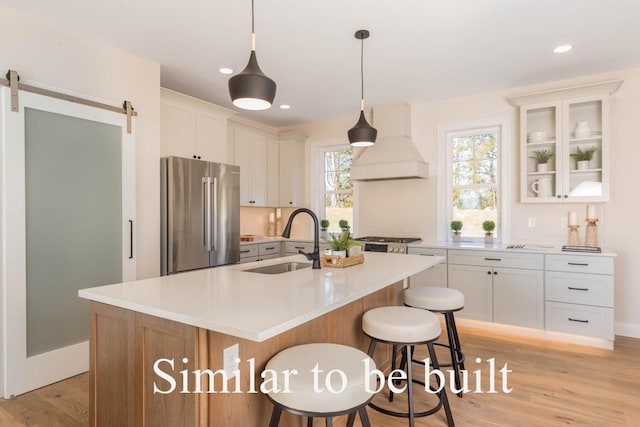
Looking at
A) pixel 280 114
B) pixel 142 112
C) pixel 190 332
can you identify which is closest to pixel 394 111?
pixel 280 114

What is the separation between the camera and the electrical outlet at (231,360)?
4.44ft

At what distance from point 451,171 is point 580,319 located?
210 centimetres

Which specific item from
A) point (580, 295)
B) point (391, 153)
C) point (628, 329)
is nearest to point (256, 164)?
point (391, 153)

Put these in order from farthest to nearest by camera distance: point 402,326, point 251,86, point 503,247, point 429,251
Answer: point 429,251 → point 503,247 → point 402,326 → point 251,86

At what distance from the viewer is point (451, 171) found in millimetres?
4520

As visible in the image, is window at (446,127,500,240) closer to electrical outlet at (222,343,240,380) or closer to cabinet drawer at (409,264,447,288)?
cabinet drawer at (409,264,447,288)

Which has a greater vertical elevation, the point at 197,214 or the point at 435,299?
the point at 197,214

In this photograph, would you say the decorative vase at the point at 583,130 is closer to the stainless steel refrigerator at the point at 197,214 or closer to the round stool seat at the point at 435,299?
the round stool seat at the point at 435,299

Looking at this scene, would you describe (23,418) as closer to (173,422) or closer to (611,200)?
(173,422)

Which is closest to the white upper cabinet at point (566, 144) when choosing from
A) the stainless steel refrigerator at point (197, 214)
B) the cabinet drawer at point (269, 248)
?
the cabinet drawer at point (269, 248)

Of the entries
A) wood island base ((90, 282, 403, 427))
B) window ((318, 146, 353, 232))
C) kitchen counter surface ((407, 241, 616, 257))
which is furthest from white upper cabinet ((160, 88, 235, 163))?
kitchen counter surface ((407, 241, 616, 257))

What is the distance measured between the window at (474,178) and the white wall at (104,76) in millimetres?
3444

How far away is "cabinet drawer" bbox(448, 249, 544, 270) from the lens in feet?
11.4

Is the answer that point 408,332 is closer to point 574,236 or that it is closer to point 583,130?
point 574,236
